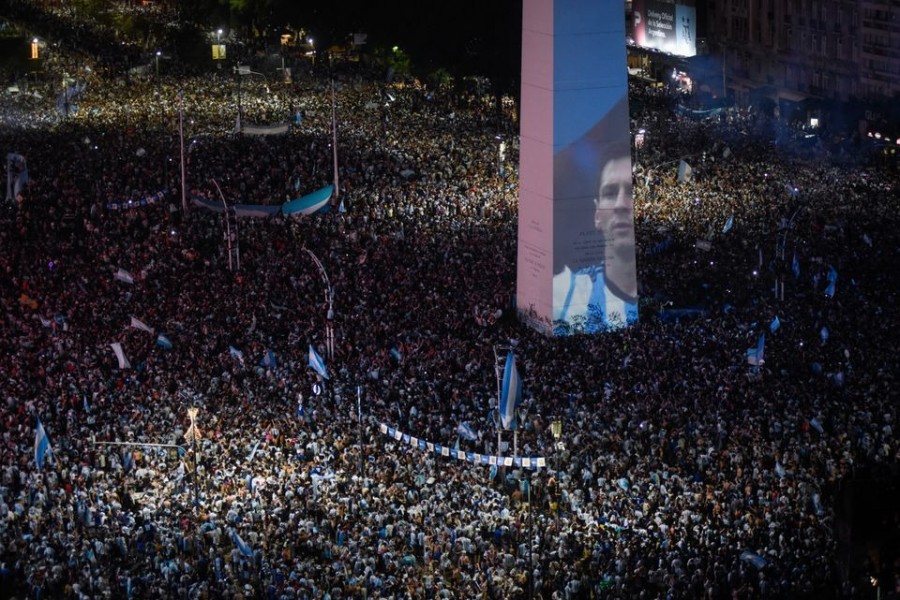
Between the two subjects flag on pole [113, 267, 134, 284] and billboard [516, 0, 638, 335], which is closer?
billboard [516, 0, 638, 335]

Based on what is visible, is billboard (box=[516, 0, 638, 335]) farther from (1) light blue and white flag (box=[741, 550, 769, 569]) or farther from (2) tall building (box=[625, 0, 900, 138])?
(2) tall building (box=[625, 0, 900, 138])

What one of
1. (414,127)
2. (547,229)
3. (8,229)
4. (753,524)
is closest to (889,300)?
(547,229)

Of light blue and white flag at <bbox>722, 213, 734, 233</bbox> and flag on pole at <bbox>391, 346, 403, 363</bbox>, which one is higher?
flag on pole at <bbox>391, 346, 403, 363</bbox>

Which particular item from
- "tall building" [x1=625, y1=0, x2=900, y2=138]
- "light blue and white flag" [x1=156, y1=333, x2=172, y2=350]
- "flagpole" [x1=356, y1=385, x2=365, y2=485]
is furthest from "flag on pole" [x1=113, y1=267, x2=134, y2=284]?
"tall building" [x1=625, y1=0, x2=900, y2=138]

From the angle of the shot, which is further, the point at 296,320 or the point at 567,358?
the point at 296,320

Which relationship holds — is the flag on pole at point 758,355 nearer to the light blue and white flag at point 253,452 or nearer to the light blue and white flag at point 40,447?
the light blue and white flag at point 253,452

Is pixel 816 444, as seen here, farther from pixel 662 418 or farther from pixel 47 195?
pixel 47 195

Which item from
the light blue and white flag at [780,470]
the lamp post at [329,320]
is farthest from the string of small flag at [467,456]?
the lamp post at [329,320]
